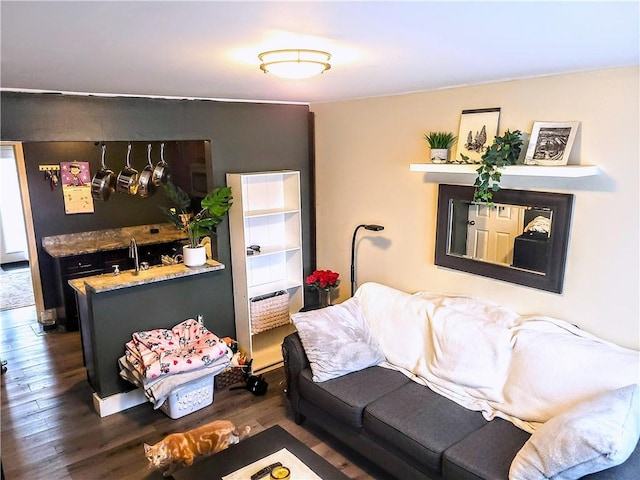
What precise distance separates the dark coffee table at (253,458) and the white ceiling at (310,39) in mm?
1933

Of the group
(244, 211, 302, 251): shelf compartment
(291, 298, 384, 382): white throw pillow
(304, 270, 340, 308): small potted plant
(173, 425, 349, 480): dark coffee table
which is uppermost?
(244, 211, 302, 251): shelf compartment

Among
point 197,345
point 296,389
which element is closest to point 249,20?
point 296,389

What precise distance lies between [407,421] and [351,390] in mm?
438

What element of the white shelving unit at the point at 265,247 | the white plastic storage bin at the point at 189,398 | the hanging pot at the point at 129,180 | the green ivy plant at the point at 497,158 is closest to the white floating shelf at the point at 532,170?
the green ivy plant at the point at 497,158

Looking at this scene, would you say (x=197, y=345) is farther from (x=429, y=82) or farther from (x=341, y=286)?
(x=429, y=82)

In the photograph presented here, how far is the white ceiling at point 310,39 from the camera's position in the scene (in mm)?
1248

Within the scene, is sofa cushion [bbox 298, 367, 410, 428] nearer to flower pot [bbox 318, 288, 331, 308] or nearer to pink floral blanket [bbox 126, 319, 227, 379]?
pink floral blanket [bbox 126, 319, 227, 379]

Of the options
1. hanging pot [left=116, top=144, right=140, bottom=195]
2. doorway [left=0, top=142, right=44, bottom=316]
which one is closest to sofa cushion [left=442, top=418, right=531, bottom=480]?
hanging pot [left=116, top=144, right=140, bottom=195]

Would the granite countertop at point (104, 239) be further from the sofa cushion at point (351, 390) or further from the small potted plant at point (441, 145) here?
the small potted plant at point (441, 145)

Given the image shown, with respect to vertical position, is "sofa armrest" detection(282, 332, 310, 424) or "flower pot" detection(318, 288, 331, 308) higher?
"flower pot" detection(318, 288, 331, 308)

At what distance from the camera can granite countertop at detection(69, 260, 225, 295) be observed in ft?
11.2

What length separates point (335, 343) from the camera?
3.13 meters

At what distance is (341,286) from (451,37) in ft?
9.60

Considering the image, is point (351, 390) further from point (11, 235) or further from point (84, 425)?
point (11, 235)
